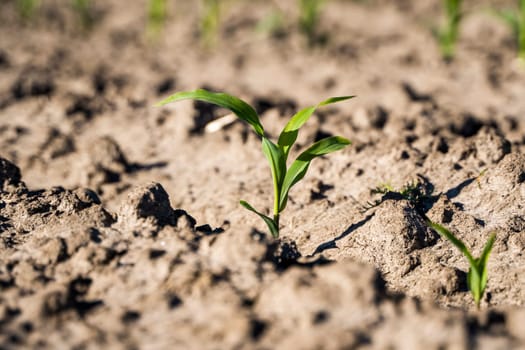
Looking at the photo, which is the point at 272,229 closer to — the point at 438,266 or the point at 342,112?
the point at 438,266

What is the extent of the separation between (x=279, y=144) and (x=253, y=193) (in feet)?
1.63

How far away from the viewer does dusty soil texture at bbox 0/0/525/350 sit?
4.55 ft

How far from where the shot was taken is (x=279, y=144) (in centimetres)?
192

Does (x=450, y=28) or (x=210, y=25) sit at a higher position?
(x=210, y=25)

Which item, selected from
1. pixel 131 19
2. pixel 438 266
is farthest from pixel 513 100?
pixel 131 19

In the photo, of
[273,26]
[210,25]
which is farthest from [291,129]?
[273,26]

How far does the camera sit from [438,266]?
71.5 inches

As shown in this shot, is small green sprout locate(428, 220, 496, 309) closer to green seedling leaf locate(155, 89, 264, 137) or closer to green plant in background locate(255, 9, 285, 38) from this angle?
green seedling leaf locate(155, 89, 264, 137)

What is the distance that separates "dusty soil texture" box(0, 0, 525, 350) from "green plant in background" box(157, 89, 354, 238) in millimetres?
204

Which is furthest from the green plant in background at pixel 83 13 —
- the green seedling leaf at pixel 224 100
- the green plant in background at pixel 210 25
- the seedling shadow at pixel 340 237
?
the seedling shadow at pixel 340 237

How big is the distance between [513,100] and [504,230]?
1.74 meters

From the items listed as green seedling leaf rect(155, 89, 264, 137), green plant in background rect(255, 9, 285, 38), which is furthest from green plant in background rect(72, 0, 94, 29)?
green seedling leaf rect(155, 89, 264, 137)

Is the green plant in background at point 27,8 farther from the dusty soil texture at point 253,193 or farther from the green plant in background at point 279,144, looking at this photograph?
the green plant in background at point 279,144

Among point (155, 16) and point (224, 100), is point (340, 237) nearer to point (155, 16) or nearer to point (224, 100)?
point (224, 100)
